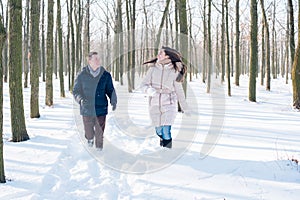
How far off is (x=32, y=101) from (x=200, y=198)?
7957 millimetres

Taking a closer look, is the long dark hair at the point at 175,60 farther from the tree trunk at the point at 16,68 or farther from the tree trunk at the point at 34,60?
the tree trunk at the point at 34,60

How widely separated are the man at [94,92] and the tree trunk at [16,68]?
5.17ft

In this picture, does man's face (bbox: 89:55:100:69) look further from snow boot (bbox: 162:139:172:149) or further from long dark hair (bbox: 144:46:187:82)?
snow boot (bbox: 162:139:172:149)

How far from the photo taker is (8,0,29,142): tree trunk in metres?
6.18

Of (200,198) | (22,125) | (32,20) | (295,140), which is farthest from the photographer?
(32,20)

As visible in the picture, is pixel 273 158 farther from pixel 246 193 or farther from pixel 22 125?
pixel 22 125

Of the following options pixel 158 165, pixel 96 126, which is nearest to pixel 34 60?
pixel 96 126

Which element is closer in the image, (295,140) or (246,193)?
(246,193)

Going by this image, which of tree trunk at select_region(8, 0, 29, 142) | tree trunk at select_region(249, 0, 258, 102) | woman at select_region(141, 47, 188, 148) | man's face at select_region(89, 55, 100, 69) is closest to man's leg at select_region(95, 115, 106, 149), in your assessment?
man's face at select_region(89, 55, 100, 69)

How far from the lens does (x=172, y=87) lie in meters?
5.16

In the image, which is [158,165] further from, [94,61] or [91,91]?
[94,61]

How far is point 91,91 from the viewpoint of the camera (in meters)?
5.75

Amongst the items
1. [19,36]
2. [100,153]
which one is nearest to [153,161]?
[100,153]

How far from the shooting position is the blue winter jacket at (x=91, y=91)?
5.72 m
